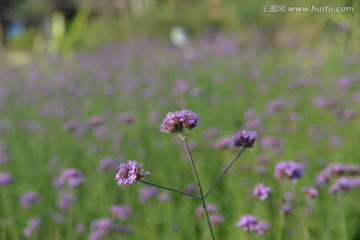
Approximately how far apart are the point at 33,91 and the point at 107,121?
284 cm

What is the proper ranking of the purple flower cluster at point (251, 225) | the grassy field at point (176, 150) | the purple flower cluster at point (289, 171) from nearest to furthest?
the purple flower cluster at point (251, 225)
the purple flower cluster at point (289, 171)
the grassy field at point (176, 150)

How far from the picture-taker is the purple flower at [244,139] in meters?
1.27

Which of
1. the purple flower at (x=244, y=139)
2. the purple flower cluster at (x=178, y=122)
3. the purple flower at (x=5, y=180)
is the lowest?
the purple flower at (x=5, y=180)

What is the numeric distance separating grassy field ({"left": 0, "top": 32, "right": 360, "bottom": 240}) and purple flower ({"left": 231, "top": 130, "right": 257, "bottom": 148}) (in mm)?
660

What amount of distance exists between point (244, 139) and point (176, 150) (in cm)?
318

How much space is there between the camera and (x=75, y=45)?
17109 millimetres

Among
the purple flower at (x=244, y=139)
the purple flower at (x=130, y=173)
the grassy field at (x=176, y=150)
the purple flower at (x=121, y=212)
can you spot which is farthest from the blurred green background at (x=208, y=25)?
the purple flower at (x=130, y=173)

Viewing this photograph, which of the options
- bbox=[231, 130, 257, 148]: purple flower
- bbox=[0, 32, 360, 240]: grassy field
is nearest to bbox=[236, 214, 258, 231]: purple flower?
bbox=[0, 32, 360, 240]: grassy field

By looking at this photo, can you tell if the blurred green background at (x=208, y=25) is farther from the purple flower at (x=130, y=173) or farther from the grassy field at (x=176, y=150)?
the purple flower at (x=130, y=173)

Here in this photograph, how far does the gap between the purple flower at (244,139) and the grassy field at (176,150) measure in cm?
66

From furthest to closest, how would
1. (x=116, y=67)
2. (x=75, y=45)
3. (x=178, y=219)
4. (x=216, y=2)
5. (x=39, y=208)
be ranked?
(x=216, y=2), (x=75, y=45), (x=116, y=67), (x=39, y=208), (x=178, y=219)

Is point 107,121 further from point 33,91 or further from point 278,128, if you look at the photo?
point 33,91

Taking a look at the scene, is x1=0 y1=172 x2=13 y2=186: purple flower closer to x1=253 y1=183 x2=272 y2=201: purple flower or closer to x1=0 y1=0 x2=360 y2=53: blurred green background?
x1=253 y1=183 x2=272 y2=201: purple flower

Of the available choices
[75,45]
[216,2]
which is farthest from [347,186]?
[216,2]
